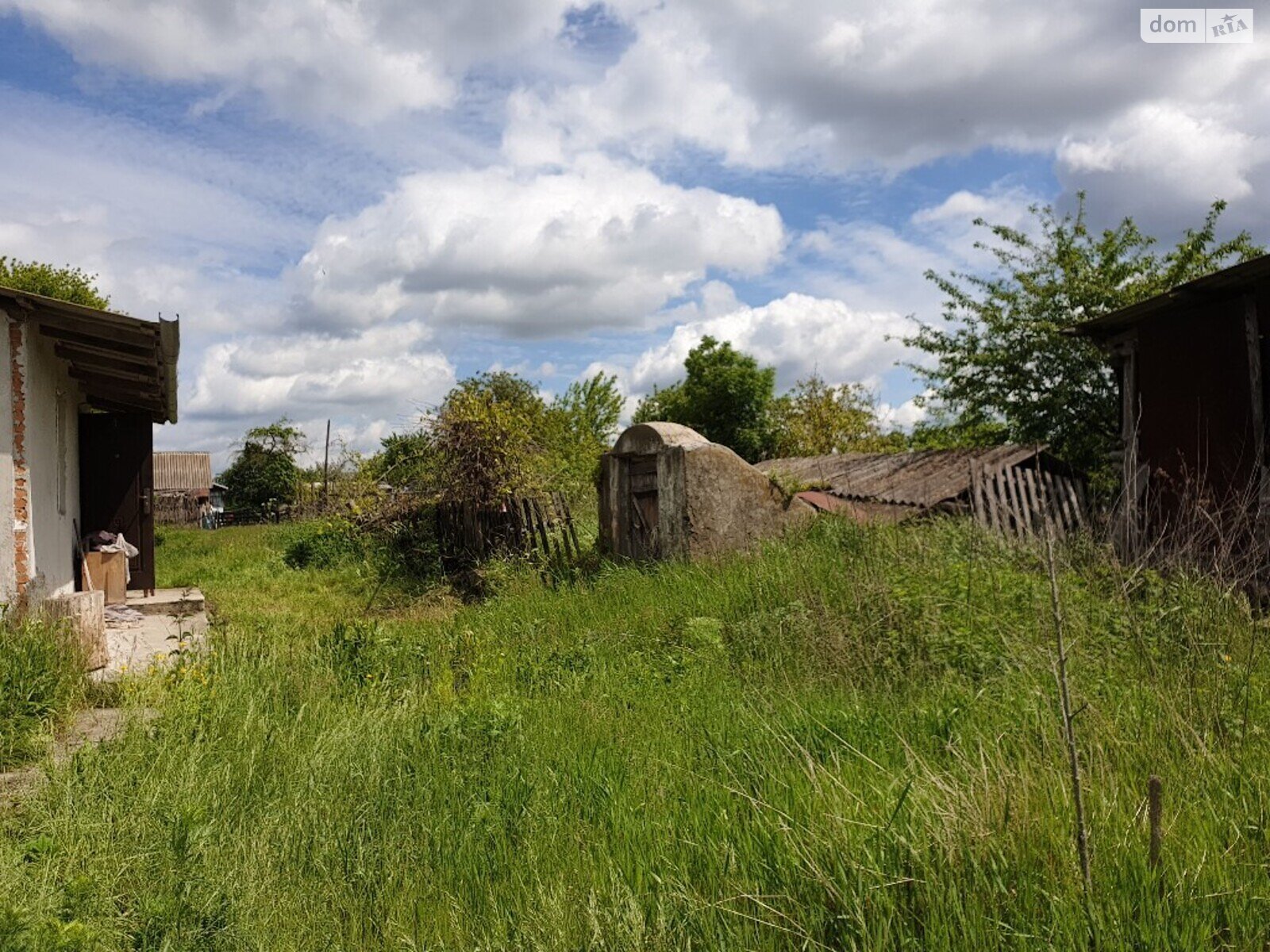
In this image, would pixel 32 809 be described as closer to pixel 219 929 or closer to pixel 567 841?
pixel 219 929

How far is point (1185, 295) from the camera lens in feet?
31.2

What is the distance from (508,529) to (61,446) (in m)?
5.54

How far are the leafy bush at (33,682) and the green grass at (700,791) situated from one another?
45 cm

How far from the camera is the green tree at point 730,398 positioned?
3259cm

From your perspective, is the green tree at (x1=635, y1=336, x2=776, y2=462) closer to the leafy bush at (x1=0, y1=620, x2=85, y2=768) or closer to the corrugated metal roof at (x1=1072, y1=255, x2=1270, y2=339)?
the corrugated metal roof at (x1=1072, y1=255, x2=1270, y2=339)

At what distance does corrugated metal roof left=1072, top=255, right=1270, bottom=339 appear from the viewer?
8.68m

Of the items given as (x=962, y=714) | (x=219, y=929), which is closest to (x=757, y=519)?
(x=962, y=714)

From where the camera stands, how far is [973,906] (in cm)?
263

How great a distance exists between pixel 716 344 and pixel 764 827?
31.8 metres

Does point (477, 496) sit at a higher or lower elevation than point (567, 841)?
higher

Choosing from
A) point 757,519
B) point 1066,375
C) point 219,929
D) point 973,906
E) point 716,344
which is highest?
point 716,344

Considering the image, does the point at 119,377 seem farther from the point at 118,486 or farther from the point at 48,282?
the point at 48,282

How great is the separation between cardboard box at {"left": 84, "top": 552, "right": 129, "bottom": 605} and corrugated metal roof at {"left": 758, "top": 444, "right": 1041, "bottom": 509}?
789cm

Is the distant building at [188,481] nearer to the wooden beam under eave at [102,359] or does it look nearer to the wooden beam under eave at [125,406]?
the wooden beam under eave at [125,406]
